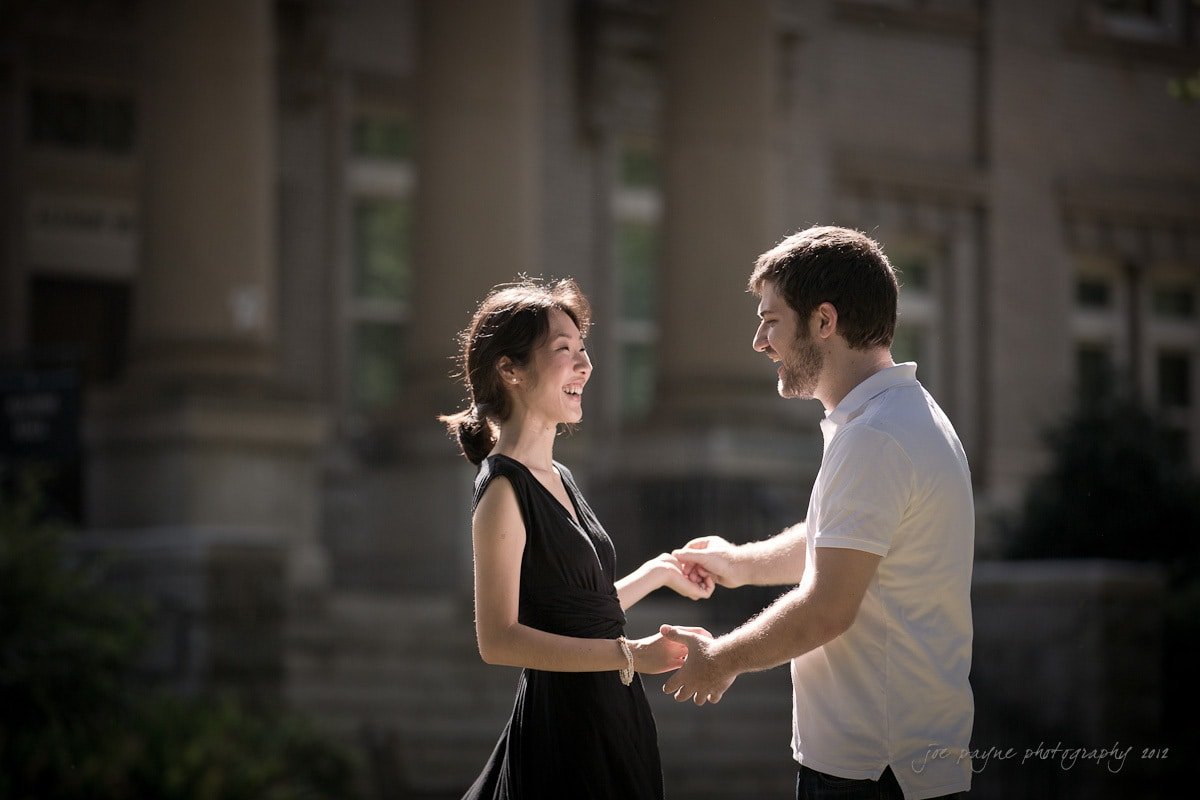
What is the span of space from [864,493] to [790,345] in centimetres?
46

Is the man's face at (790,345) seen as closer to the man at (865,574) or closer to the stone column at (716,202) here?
the man at (865,574)

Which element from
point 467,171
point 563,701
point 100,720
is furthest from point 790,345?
point 467,171

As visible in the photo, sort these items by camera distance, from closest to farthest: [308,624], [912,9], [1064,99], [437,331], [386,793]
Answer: [386,793], [308,624], [437,331], [912,9], [1064,99]

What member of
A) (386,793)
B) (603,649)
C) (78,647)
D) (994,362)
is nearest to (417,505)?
(386,793)

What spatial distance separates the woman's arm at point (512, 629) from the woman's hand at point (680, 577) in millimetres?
412

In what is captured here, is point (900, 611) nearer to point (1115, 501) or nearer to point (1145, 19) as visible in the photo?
point (1115, 501)

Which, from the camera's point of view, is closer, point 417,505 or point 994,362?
point 417,505

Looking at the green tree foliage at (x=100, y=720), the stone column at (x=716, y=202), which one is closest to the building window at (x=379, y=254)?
the stone column at (x=716, y=202)

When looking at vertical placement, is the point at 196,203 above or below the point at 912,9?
below

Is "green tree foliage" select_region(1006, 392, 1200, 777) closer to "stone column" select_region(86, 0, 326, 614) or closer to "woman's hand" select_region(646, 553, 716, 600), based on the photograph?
"stone column" select_region(86, 0, 326, 614)

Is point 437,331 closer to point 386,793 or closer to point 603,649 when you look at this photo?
point 386,793

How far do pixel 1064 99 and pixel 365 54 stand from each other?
8.91 metres

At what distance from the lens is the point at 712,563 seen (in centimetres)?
457

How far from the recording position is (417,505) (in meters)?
14.3
